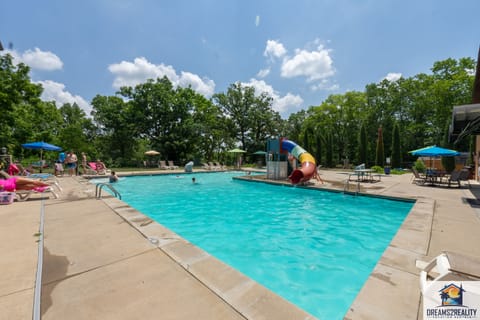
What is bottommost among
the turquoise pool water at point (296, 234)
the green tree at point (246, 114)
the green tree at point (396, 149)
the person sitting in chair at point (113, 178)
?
the turquoise pool water at point (296, 234)

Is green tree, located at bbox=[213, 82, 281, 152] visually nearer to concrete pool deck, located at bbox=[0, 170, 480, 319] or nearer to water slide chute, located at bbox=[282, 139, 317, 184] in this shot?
water slide chute, located at bbox=[282, 139, 317, 184]

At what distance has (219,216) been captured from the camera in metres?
6.74

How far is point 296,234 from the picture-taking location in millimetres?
5137

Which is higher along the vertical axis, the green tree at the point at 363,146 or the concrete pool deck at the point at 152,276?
the green tree at the point at 363,146

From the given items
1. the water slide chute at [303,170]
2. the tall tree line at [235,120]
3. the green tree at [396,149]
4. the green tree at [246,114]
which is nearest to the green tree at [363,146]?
the tall tree line at [235,120]

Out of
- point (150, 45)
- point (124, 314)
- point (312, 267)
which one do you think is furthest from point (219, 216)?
point (150, 45)

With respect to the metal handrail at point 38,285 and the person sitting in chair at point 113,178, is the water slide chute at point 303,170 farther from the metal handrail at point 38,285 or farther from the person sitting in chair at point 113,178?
the person sitting in chair at point 113,178

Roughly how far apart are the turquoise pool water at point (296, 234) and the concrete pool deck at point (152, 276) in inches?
36.7

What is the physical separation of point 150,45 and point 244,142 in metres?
21.6

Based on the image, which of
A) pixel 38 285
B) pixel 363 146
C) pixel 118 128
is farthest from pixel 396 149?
pixel 118 128

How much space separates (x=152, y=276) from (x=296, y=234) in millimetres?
3796

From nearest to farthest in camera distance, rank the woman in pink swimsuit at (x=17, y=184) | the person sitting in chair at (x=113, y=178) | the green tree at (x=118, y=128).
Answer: the woman in pink swimsuit at (x=17, y=184)
the person sitting in chair at (x=113, y=178)
the green tree at (x=118, y=128)

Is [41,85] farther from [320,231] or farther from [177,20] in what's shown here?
[320,231]

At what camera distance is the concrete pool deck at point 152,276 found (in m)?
1.77
